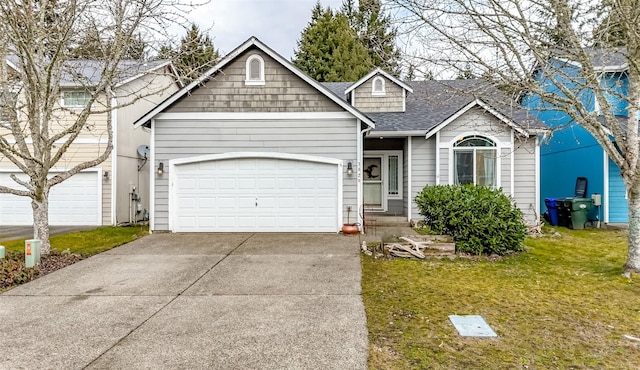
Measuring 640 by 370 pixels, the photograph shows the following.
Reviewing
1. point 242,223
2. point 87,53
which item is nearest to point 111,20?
point 87,53

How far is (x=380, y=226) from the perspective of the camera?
A: 1201 centimetres

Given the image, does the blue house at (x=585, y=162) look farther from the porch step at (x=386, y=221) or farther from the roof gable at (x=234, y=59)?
the porch step at (x=386, y=221)

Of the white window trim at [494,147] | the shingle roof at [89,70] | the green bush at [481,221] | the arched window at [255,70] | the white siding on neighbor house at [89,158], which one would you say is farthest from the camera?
the white siding on neighbor house at [89,158]

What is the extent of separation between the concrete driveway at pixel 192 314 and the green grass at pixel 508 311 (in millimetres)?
384

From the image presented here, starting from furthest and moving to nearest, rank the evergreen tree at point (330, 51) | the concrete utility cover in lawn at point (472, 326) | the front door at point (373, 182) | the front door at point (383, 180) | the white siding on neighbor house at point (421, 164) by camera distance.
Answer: the evergreen tree at point (330, 51) → the front door at point (373, 182) → the front door at point (383, 180) → the white siding on neighbor house at point (421, 164) → the concrete utility cover in lawn at point (472, 326)

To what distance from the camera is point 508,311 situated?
485cm

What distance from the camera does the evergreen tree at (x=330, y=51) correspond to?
28938 millimetres

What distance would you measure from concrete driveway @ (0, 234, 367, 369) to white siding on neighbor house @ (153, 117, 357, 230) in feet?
11.6

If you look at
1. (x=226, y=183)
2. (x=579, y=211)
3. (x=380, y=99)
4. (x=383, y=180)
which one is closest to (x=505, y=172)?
(x=579, y=211)

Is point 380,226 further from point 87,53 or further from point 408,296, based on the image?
point 87,53

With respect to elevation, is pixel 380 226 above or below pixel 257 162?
below

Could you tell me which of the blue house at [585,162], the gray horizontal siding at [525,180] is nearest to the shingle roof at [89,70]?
the blue house at [585,162]

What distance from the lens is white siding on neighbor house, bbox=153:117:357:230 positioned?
1100 cm

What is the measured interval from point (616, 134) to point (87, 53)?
430 inches
